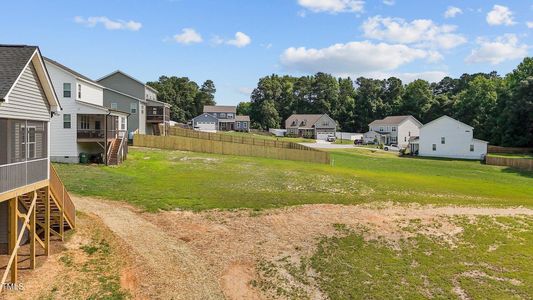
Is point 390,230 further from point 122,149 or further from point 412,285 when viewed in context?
point 122,149

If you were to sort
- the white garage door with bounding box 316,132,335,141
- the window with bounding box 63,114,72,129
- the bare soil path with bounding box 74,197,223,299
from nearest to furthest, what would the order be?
the bare soil path with bounding box 74,197,223,299 → the window with bounding box 63,114,72,129 → the white garage door with bounding box 316,132,335,141

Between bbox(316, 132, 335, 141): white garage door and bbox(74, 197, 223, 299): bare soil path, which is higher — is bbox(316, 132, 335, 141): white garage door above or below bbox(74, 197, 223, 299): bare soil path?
above

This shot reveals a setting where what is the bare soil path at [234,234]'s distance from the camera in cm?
1562

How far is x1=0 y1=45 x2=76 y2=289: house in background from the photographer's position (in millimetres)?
13844

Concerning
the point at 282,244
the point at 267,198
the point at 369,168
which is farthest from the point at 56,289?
the point at 369,168

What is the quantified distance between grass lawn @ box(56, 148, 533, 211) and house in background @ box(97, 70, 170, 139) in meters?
8.64

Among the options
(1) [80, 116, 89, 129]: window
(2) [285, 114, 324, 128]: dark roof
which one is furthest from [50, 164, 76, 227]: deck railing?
(2) [285, 114, 324, 128]: dark roof

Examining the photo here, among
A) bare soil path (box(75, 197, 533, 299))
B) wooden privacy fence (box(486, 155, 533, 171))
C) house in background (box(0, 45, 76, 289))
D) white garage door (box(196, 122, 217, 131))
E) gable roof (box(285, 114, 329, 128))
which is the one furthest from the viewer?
gable roof (box(285, 114, 329, 128))

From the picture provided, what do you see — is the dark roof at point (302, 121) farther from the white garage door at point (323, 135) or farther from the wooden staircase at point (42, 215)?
the wooden staircase at point (42, 215)

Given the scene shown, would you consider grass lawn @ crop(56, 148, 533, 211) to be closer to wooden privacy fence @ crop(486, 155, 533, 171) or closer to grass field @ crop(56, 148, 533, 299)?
grass field @ crop(56, 148, 533, 299)

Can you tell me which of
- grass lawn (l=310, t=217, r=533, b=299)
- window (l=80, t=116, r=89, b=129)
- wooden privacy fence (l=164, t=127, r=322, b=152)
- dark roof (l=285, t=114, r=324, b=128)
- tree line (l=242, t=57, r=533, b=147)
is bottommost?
grass lawn (l=310, t=217, r=533, b=299)

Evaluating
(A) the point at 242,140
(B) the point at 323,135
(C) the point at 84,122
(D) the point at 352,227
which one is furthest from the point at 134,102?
(B) the point at 323,135

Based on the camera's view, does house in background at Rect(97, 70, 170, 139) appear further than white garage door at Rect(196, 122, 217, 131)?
No

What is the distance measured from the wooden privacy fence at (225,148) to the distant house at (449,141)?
28.6 metres
